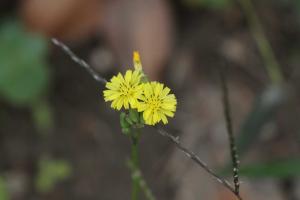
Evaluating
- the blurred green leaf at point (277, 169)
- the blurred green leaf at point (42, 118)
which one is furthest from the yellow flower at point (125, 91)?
the blurred green leaf at point (42, 118)

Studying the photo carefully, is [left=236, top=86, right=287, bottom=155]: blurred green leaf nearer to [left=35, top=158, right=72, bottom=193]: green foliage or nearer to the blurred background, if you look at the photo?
the blurred background

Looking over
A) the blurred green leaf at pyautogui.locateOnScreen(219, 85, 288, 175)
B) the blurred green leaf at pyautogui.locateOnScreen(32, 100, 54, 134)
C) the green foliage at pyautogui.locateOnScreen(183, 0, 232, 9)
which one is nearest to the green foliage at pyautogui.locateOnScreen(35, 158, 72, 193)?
the blurred green leaf at pyautogui.locateOnScreen(32, 100, 54, 134)

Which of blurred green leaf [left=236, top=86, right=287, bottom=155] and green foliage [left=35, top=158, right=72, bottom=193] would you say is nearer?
blurred green leaf [left=236, top=86, right=287, bottom=155]

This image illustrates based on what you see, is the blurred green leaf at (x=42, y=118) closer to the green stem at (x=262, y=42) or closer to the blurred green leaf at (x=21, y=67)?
the blurred green leaf at (x=21, y=67)

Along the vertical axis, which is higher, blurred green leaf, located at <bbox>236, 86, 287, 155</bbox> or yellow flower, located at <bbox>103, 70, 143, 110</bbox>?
blurred green leaf, located at <bbox>236, 86, 287, 155</bbox>

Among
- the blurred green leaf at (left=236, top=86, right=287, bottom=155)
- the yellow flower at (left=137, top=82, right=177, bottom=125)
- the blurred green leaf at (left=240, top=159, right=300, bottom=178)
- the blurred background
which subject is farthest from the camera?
the blurred background

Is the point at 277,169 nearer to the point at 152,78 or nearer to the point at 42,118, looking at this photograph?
the point at 152,78
